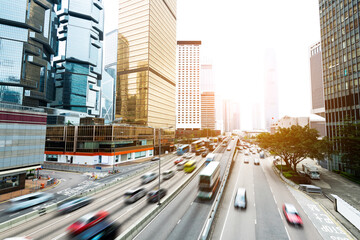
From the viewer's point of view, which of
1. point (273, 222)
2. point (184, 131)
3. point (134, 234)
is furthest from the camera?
point (184, 131)

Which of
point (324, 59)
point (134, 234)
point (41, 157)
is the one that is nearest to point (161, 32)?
point (324, 59)

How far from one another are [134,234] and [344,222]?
25.3 m

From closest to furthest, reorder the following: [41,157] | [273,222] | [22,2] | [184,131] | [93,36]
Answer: [273,222]
[41,157]
[22,2]
[93,36]
[184,131]

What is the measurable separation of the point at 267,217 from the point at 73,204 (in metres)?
26.5

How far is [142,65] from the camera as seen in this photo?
83.4 m

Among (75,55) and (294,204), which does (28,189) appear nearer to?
(294,204)

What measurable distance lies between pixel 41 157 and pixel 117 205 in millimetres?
25221

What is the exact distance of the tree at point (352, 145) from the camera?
35875mm

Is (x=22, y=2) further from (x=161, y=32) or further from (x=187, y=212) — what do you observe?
(x=187, y=212)

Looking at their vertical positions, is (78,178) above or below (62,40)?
below

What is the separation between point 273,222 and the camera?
794 inches

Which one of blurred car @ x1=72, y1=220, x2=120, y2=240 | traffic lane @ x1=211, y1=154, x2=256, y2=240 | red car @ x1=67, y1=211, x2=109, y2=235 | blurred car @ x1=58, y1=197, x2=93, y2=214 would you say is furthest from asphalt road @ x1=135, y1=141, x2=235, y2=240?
blurred car @ x1=58, y1=197, x2=93, y2=214

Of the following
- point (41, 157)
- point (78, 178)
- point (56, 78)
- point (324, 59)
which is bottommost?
point (78, 178)

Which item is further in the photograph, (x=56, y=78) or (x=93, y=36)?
(x=93, y=36)
